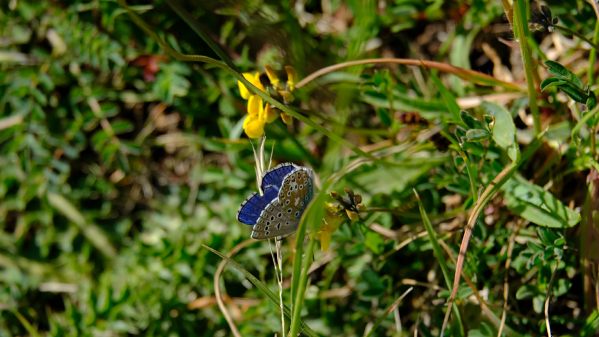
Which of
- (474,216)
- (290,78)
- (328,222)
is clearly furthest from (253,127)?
(474,216)

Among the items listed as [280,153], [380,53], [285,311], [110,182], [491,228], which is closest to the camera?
[285,311]

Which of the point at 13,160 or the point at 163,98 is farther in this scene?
the point at 13,160

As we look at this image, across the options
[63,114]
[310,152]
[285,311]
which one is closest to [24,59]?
[63,114]

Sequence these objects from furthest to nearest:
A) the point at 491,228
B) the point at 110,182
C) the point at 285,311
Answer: the point at 110,182
the point at 491,228
the point at 285,311

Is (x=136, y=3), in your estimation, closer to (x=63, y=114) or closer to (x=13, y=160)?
(x=63, y=114)

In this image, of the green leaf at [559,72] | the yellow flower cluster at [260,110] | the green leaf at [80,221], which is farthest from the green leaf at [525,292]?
the green leaf at [80,221]

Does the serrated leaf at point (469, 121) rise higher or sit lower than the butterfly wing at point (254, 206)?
higher

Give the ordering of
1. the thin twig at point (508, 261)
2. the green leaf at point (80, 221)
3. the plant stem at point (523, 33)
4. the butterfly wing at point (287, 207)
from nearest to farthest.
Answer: the butterfly wing at point (287, 207), the plant stem at point (523, 33), the thin twig at point (508, 261), the green leaf at point (80, 221)

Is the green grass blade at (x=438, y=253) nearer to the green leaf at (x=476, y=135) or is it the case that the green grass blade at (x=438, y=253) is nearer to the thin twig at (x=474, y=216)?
the thin twig at (x=474, y=216)
